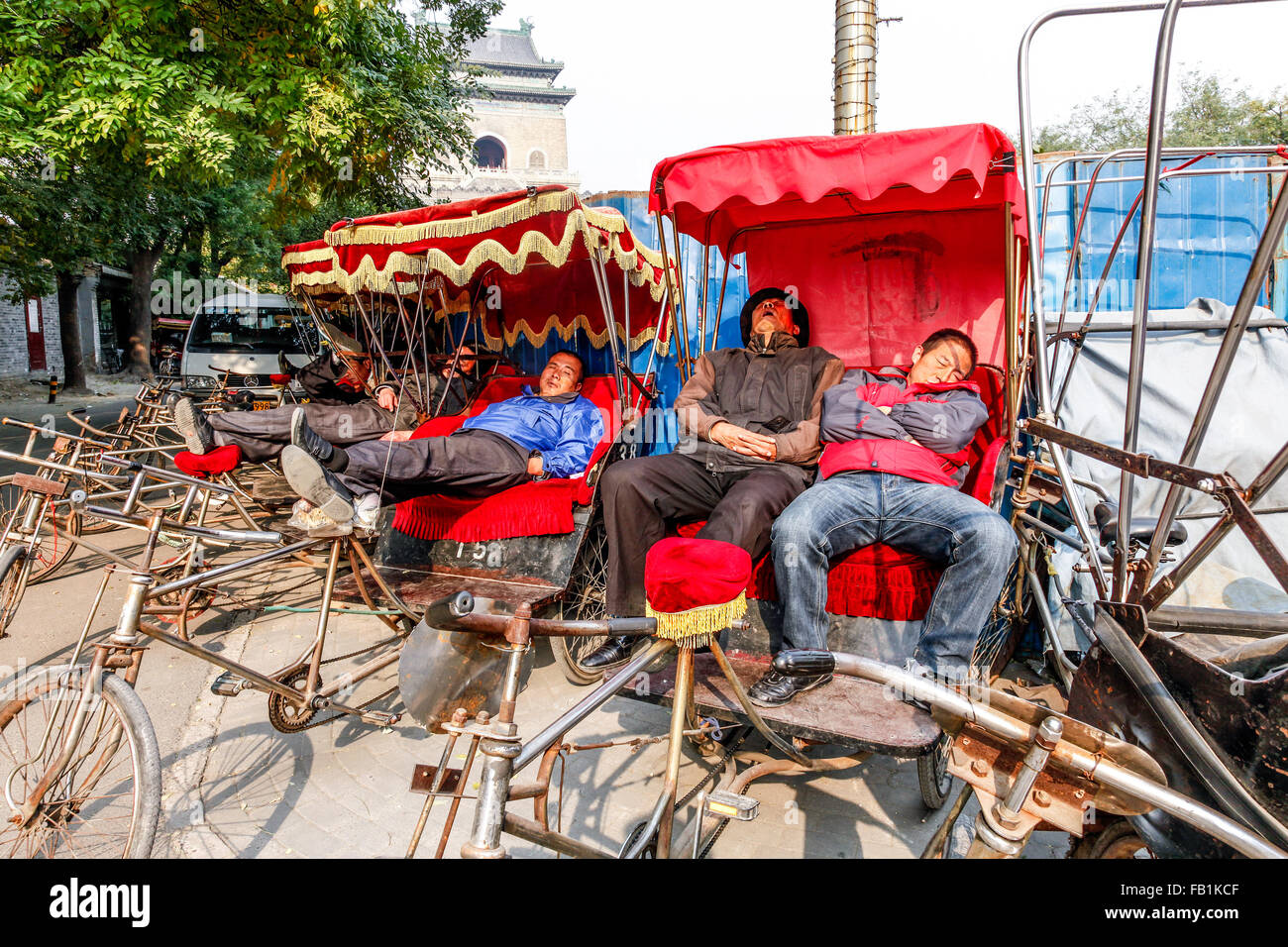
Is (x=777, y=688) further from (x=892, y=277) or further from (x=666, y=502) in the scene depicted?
(x=892, y=277)

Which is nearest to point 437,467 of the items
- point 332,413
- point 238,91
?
point 332,413

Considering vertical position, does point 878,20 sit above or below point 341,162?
above

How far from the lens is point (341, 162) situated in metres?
6.39

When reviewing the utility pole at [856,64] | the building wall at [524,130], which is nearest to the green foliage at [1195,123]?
the utility pole at [856,64]

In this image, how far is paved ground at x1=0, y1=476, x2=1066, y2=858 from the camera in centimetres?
243

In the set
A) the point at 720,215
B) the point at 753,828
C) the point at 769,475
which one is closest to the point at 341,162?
the point at 720,215

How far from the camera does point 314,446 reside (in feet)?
10.4

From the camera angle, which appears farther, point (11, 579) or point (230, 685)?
point (11, 579)

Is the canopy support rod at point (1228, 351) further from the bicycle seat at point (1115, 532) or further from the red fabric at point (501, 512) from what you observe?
the red fabric at point (501, 512)

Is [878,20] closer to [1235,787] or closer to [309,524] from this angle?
[309,524]

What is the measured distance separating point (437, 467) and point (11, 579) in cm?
178

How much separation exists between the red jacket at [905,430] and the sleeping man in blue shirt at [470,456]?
161cm

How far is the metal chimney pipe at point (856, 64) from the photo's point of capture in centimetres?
561

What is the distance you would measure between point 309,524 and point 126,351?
2630 centimetres
